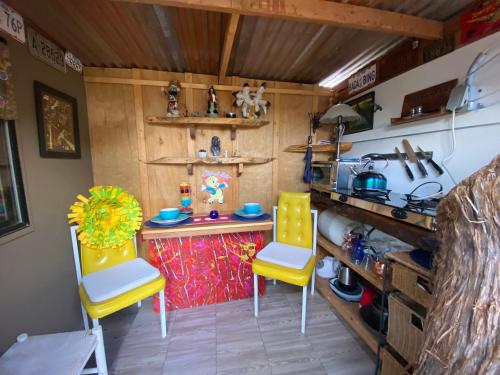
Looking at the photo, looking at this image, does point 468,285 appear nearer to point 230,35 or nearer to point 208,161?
point 230,35

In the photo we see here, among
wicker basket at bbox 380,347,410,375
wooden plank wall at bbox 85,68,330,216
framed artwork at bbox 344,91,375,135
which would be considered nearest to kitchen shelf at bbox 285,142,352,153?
wooden plank wall at bbox 85,68,330,216

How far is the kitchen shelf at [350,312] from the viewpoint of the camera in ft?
4.40

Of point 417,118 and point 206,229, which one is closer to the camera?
point 417,118

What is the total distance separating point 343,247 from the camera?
1.77 metres

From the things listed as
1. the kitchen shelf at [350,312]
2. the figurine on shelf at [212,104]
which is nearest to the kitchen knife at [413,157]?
the kitchen shelf at [350,312]

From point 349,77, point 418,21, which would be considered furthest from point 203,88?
point 418,21

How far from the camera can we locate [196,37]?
4.90 feet

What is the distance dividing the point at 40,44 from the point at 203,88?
46.8 inches

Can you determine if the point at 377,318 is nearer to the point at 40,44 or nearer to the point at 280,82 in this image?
the point at 280,82

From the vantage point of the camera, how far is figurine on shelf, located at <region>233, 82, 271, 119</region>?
202cm

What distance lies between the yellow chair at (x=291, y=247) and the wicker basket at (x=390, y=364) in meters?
0.52

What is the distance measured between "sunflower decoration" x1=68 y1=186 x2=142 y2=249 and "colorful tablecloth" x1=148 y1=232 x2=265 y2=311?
0.92ft

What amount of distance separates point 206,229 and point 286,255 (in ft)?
2.33

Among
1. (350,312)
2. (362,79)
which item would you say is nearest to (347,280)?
(350,312)
